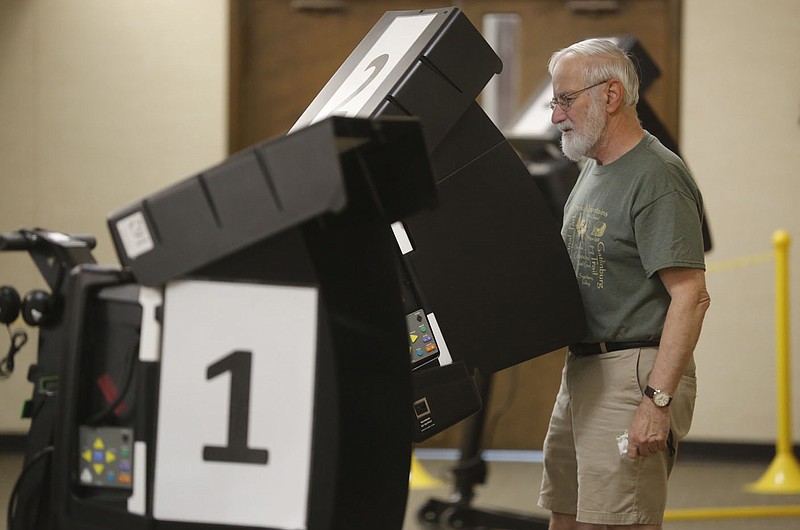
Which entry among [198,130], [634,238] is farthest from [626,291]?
[198,130]

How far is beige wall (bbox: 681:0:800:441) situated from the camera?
4.58 meters

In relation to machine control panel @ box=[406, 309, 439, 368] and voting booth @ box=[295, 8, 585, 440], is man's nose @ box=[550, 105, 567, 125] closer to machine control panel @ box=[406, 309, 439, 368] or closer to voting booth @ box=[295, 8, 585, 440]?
voting booth @ box=[295, 8, 585, 440]

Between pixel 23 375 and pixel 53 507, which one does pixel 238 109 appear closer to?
pixel 23 375

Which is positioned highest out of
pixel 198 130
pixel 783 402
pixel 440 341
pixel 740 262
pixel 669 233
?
pixel 198 130

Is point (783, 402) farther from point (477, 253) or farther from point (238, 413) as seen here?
point (238, 413)

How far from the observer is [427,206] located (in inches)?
57.9

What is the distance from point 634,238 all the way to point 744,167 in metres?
2.89

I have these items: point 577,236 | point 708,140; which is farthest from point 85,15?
point 577,236

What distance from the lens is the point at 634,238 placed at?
195 cm

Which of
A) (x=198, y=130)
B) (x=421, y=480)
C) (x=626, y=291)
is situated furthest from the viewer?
(x=198, y=130)

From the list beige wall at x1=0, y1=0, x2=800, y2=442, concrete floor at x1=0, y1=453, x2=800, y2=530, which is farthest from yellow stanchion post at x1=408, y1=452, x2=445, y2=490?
beige wall at x1=0, y1=0, x2=800, y2=442

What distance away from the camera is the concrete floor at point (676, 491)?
3.74 metres

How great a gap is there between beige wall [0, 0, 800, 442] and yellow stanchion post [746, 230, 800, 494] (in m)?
0.41

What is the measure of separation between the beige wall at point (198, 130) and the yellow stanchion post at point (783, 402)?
0.41m
